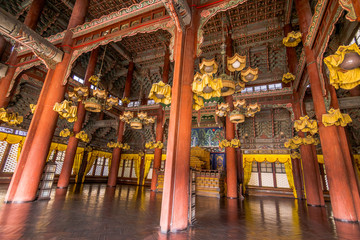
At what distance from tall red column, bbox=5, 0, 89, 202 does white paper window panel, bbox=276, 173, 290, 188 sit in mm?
13640

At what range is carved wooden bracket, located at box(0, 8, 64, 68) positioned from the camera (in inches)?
169

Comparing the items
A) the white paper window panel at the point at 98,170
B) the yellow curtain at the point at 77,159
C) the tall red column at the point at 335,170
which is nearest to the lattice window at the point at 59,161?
the yellow curtain at the point at 77,159

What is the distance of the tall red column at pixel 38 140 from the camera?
15.6ft

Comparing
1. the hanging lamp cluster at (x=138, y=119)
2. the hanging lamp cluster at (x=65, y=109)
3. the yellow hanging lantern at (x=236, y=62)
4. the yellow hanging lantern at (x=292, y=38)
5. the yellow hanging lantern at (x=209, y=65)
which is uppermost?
the yellow hanging lantern at (x=292, y=38)

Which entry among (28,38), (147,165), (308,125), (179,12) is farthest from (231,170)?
(28,38)

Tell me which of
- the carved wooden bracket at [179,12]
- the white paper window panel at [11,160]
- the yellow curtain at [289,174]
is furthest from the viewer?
the yellow curtain at [289,174]

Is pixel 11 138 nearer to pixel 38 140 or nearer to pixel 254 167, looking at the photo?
pixel 38 140

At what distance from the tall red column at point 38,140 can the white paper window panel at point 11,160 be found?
7.77m

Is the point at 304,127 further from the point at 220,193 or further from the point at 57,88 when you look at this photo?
the point at 57,88

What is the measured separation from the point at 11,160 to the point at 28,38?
9.33 meters

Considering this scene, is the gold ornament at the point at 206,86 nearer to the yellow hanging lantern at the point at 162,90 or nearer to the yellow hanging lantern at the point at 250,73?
the yellow hanging lantern at the point at 162,90

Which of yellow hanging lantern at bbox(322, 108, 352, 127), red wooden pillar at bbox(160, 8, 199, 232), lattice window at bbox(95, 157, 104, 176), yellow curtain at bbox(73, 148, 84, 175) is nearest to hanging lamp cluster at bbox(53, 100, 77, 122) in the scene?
red wooden pillar at bbox(160, 8, 199, 232)

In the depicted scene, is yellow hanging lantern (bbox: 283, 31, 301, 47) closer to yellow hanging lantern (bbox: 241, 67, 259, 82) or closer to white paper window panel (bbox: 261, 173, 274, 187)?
yellow hanging lantern (bbox: 241, 67, 259, 82)

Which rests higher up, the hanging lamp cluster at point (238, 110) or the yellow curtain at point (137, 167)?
the hanging lamp cluster at point (238, 110)
